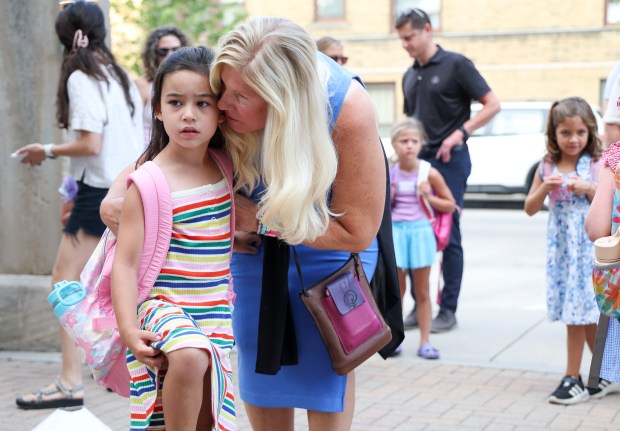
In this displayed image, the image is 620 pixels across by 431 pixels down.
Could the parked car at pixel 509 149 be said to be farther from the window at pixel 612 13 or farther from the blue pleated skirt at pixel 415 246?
the blue pleated skirt at pixel 415 246

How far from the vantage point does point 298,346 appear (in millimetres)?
3262

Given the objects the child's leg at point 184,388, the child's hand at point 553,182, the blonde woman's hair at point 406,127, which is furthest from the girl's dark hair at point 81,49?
the child's leg at point 184,388

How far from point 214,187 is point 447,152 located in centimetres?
453

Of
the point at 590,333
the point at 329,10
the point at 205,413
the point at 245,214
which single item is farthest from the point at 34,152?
the point at 329,10

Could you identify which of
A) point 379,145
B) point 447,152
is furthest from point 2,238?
point 379,145

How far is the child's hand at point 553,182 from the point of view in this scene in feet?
18.7

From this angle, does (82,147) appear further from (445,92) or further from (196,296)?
(445,92)

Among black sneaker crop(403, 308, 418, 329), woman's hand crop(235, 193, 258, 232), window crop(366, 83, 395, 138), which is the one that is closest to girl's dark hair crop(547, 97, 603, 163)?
black sneaker crop(403, 308, 418, 329)

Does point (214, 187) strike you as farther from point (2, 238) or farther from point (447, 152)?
point (447, 152)

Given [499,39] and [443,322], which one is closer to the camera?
[443,322]

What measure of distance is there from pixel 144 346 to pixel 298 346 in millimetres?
558

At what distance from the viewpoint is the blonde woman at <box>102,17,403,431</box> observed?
9.48 feet

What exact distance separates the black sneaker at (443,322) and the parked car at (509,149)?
12.4 meters

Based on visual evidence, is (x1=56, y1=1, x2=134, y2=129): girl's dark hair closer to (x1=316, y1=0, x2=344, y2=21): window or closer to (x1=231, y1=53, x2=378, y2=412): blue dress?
(x1=231, y1=53, x2=378, y2=412): blue dress
